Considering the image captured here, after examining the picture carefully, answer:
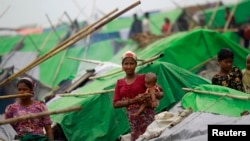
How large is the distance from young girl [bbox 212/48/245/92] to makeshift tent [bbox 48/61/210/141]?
911mm

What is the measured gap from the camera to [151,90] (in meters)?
4.38

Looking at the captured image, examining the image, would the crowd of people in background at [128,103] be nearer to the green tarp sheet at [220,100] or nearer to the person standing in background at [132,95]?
the person standing in background at [132,95]

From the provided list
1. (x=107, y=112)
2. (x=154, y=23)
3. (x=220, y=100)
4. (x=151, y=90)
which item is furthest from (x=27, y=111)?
(x=154, y=23)

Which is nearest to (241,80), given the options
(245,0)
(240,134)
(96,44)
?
(240,134)

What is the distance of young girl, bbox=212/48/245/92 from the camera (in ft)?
16.2

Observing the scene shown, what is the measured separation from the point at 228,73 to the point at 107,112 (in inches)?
66.8

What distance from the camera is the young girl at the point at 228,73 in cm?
495

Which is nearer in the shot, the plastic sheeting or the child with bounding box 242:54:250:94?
the plastic sheeting

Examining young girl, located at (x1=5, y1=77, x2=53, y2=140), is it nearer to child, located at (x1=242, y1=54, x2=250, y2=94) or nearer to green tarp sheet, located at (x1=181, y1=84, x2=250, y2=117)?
green tarp sheet, located at (x1=181, y1=84, x2=250, y2=117)

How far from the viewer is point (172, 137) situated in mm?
3990

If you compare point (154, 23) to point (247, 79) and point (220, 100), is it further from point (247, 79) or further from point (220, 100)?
point (220, 100)

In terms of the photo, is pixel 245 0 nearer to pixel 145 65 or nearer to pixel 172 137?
pixel 145 65

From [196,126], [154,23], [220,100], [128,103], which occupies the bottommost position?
[196,126]

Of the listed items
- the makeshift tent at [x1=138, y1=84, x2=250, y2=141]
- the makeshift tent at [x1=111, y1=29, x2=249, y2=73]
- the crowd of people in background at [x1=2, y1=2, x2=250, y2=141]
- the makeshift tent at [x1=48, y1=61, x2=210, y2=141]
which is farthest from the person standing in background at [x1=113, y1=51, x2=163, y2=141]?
the makeshift tent at [x1=111, y1=29, x2=249, y2=73]
